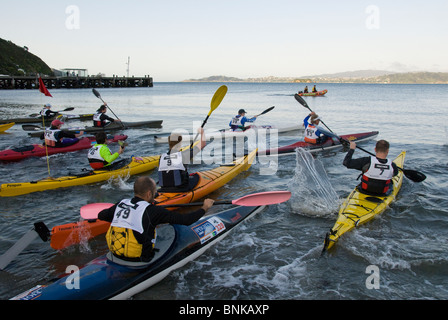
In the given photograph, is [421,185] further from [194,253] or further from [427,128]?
[427,128]

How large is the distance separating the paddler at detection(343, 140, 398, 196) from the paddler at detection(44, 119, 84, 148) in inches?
392

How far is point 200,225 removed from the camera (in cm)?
523

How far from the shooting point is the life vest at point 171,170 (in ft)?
21.2

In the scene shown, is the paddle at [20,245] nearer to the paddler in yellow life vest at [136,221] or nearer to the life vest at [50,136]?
the paddler in yellow life vest at [136,221]

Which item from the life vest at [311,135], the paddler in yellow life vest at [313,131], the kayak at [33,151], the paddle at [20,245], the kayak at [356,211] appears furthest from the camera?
the life vest at [311,135]

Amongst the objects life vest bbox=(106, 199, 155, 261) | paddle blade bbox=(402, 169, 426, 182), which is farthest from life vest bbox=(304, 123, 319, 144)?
life vest bbox=(106, 199, 155, 261)

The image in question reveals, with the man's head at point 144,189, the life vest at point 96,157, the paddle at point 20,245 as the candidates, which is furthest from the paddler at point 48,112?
the man's head at point 144,189

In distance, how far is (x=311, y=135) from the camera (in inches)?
458

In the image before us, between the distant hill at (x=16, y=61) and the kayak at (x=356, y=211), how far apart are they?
71545 mm

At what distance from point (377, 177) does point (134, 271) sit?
4.85 m

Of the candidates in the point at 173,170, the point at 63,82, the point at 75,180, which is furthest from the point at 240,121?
the point at 63,82
